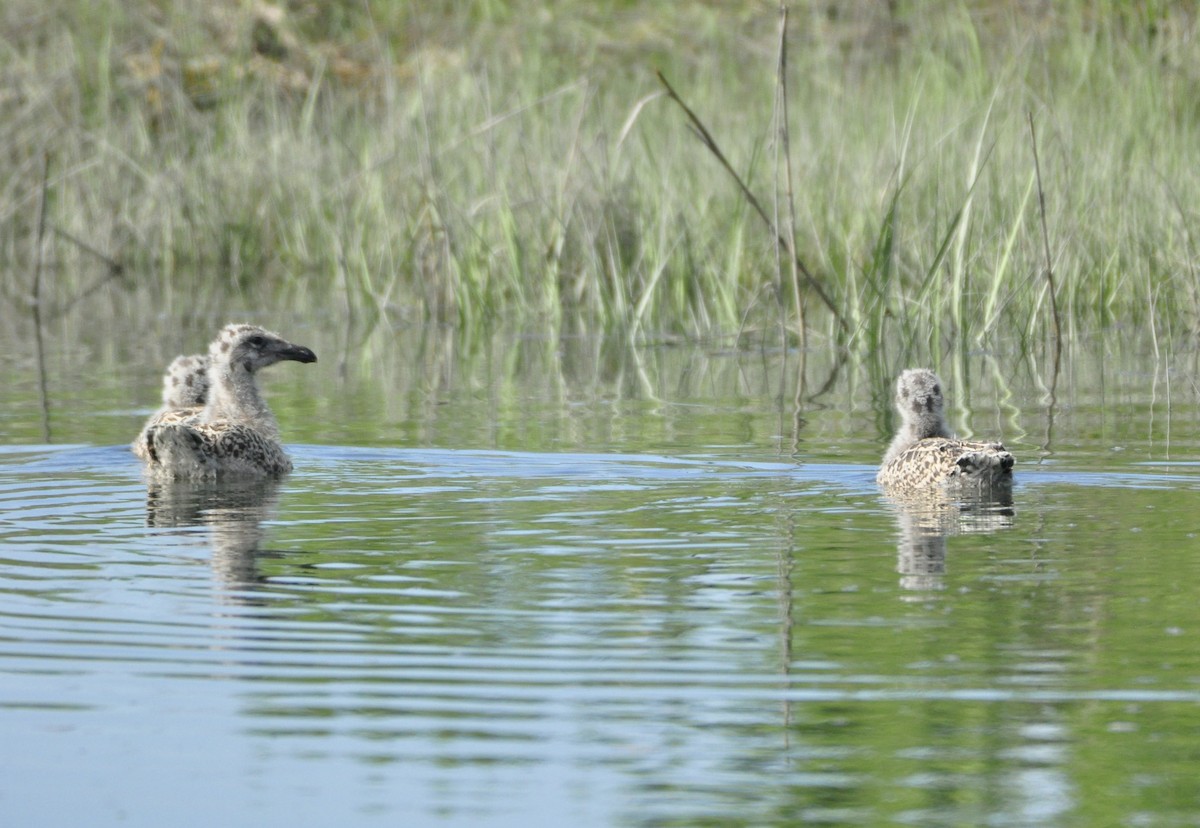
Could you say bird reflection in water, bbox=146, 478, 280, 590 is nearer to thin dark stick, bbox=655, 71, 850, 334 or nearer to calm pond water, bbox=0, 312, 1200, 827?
calm pond water, bbox=0, 312, 1200, 827

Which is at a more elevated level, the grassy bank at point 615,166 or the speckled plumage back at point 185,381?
the grassy bank at point 615,166

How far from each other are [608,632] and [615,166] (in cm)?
1034

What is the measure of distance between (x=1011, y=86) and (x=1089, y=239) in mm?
2537

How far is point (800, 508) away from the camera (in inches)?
327

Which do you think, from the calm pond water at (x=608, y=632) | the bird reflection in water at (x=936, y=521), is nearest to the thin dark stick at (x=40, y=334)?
the calm pond water at (x=608, y=632)

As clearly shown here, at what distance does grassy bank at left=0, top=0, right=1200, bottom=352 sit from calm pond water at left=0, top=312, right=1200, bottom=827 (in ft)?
9.95

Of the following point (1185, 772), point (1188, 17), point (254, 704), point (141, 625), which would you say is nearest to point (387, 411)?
point (141, 625)

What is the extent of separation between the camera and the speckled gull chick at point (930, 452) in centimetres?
855

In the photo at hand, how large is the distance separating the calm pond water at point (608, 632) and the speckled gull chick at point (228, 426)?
0.61 feet

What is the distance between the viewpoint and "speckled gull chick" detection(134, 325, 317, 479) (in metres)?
9.49

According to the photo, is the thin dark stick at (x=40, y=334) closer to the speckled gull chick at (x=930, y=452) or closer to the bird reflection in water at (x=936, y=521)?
the speckled gull chick at (x=930, y=452)

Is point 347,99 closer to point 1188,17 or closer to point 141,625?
point 1188,17

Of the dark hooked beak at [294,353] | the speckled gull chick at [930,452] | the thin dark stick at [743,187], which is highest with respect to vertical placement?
the thin dark stick at [743,187]

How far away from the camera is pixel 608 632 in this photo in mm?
6008
